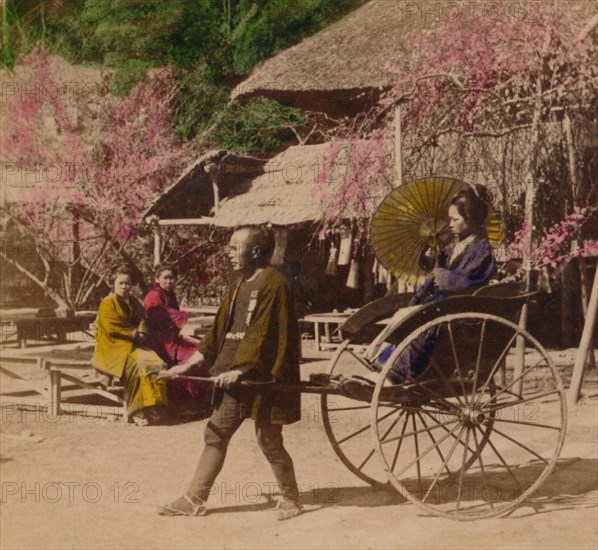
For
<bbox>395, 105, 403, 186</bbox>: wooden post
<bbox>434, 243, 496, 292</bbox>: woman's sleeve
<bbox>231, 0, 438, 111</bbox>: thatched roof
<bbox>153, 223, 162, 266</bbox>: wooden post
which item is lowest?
<bbox>434, 243, 496, 292</bbox>: woman's sleeve

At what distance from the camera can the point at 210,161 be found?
3.88m

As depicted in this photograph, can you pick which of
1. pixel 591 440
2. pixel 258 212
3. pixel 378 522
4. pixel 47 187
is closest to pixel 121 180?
pixel 47 187

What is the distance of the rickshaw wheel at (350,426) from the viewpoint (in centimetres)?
409

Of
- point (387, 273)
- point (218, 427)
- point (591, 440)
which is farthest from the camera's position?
point (591, 440)

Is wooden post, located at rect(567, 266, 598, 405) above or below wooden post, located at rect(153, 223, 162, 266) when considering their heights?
below

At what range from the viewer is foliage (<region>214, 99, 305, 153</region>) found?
394 centimetres

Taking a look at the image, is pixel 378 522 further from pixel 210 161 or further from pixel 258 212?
pixel 210 161

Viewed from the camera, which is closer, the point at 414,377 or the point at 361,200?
the point at 414,377

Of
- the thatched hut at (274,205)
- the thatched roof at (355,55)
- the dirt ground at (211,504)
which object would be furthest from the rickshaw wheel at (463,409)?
the thatched roof at (355,55)

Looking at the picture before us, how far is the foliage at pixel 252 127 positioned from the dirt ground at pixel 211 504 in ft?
3.67

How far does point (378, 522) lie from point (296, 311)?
1058 mm

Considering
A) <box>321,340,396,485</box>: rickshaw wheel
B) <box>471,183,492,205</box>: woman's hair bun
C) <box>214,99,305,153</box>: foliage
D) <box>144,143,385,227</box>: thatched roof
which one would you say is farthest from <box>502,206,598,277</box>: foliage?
<box>214,99,305,153</box>: foliage

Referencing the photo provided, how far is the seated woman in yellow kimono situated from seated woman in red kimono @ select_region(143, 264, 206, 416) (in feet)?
0.17

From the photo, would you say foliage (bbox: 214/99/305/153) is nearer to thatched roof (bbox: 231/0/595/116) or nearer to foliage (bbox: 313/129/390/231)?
thatched roof (bbox: 231/0/595/116)
